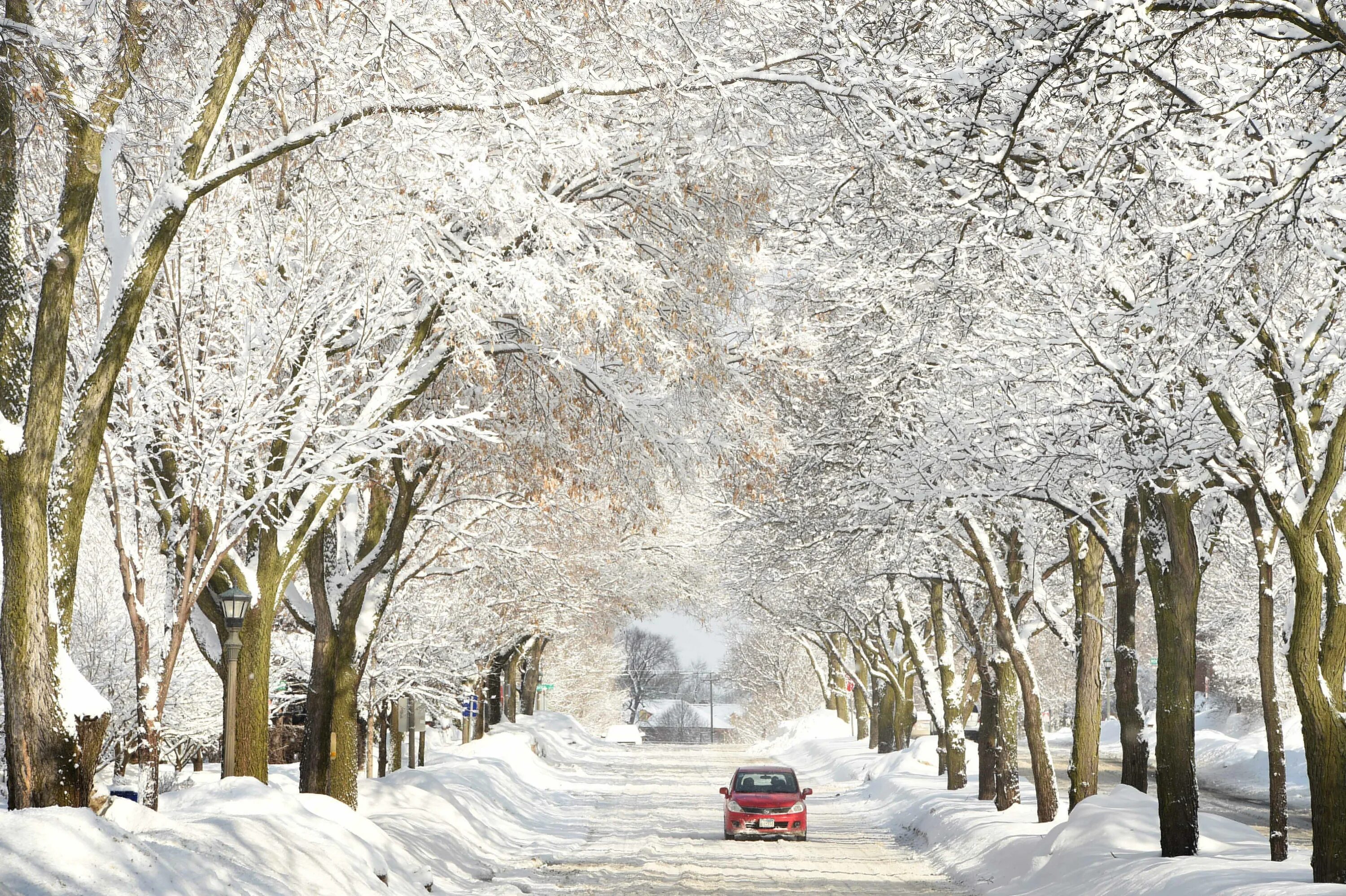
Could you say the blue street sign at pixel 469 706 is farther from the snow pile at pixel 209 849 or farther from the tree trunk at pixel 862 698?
the snow pile at pixel 209 849

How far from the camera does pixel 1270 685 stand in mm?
16609

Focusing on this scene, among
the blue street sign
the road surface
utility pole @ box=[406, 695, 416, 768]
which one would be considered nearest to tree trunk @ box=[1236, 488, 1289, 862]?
the road surface

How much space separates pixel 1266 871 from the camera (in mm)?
11898

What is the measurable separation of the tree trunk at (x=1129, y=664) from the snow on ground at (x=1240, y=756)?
38.8ft

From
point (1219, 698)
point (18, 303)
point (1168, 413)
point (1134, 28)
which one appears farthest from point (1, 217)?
point (1219, 698)

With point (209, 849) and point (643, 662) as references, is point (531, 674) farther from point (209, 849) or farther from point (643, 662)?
point (643, 662)

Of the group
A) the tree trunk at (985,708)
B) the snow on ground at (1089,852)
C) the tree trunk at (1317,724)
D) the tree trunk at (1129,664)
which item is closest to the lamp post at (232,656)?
the snow on ground at (1089,852)

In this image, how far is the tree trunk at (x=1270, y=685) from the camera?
14.5 m

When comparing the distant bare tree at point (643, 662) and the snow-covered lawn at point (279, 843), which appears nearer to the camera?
the snow-covered lawn at point (279, 843)

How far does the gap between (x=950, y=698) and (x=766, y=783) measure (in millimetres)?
8175

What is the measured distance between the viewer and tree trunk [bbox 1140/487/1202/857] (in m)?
13.7

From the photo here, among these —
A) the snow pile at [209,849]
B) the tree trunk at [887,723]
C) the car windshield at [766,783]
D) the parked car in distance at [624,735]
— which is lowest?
the parked car in distance at [624,735]

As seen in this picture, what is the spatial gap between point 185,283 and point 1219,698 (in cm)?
7416

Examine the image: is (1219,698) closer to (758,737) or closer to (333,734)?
(758,737)
